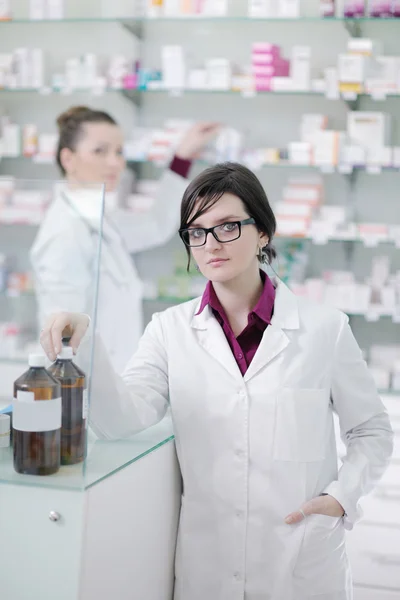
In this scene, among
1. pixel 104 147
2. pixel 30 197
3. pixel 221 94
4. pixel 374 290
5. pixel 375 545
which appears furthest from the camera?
pixel 221 94

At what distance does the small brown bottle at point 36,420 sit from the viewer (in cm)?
143

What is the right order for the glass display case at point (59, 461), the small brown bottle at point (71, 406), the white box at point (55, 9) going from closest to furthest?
the glass display case at point (59, 461)
the small brown bottle at point (71, 406)
the white box at point (55, 9)

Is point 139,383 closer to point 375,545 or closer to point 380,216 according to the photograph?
point 375,545

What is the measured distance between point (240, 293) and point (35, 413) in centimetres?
64

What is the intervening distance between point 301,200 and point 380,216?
0.48m

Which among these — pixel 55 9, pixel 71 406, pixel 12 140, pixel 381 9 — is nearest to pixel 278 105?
pixel 381 9

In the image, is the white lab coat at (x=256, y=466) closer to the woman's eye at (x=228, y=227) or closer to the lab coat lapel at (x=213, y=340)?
the lab coat lapel at (x=213, y=340)

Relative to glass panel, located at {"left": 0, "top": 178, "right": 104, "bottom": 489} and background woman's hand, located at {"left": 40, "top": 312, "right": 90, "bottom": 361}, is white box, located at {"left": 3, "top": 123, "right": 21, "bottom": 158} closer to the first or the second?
glass panel, located at {"left": 0, "top": 178, "right": 104, "bottom": 489}

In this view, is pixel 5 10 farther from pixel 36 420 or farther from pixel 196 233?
pixel 36 420

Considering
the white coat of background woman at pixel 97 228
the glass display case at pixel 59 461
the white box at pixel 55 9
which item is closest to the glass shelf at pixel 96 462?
the glass display case at pixel 59 461

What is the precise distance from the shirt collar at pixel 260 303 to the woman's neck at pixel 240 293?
0.01m

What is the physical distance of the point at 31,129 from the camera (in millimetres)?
4672

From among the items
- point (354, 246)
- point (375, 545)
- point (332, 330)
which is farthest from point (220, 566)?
point (354, 246)

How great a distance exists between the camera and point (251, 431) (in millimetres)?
1788
